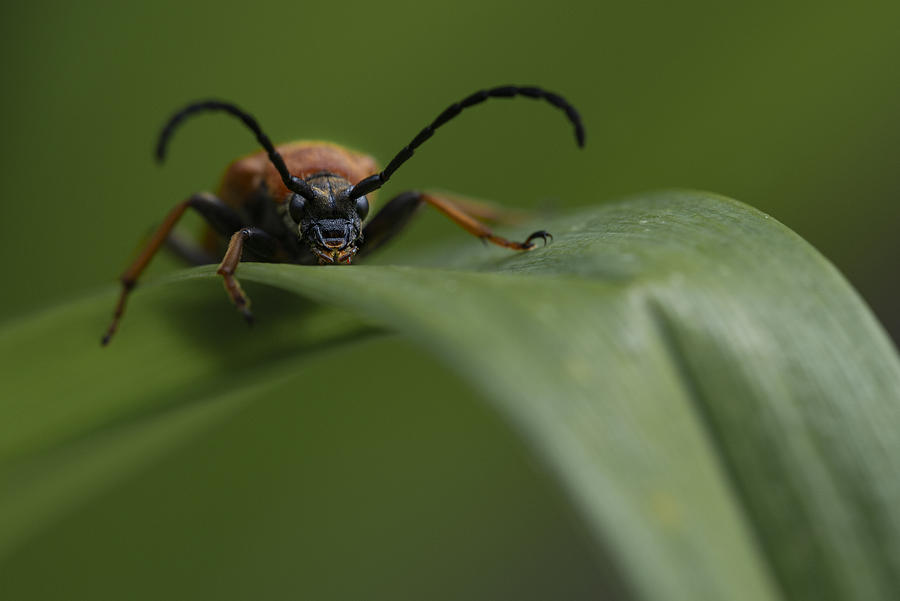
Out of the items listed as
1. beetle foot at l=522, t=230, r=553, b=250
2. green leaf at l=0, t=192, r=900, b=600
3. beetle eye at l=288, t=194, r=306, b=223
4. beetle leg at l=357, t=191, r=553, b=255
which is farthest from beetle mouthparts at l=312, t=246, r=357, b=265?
green leaf at l=0, t=192, r=900, b=600

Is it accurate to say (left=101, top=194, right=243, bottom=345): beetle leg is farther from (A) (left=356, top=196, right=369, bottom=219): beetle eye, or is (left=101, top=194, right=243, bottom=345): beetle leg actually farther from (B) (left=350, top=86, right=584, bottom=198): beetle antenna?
(B) (left=350, top=86, right=584, bottom=198): beetle antenna

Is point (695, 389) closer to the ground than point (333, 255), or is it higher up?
higher up

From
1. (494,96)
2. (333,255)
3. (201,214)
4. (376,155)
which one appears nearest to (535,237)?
(494,96)

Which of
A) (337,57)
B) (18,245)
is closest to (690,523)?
(337,57)

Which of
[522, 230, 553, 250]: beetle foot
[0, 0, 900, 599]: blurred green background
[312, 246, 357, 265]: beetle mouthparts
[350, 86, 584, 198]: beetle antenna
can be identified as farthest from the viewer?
[0, 0, 900, 599]: blurred green background

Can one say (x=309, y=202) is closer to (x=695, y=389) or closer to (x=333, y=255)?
(x=333, y=255)

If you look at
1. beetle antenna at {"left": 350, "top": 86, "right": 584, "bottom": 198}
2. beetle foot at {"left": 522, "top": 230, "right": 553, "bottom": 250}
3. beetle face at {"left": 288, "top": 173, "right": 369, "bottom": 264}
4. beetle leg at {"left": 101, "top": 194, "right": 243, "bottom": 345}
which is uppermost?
beetle antenna at {"left": 350, "top": 86, "right": 584, "bottom": 198}

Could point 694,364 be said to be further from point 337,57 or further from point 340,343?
point 337,57
